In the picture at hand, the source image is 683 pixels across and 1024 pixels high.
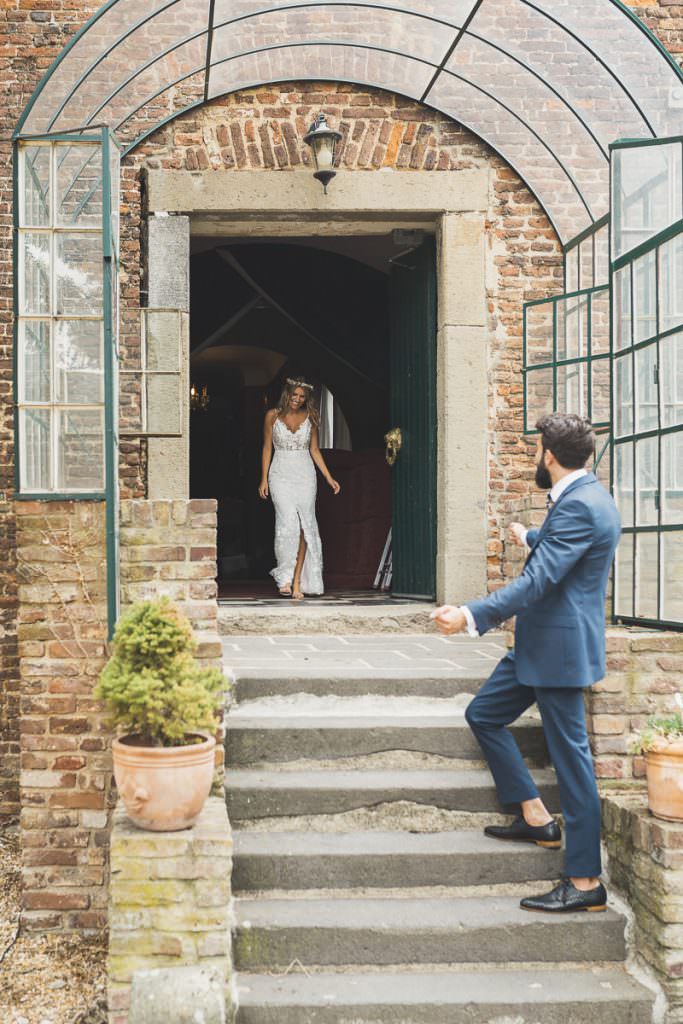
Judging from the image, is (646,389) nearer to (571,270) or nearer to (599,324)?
(599,324)

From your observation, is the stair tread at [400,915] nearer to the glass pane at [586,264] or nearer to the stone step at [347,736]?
the stone step at [347,736]

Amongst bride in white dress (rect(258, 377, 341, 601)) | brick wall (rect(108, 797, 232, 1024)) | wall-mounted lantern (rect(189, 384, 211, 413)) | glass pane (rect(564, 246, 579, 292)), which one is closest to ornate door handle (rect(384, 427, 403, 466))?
bride in white dress (rect(258, 377, 341, 601))

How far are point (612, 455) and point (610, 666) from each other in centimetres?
122

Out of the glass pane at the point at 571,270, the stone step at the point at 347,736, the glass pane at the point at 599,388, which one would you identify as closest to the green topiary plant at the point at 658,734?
the stone step at the point at 347,736

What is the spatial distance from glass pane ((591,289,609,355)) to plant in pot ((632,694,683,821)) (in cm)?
353

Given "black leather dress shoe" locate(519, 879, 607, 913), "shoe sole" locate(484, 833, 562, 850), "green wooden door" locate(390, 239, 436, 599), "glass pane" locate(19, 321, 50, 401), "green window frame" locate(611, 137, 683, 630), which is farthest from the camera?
"green wooden door" locate(390, 239, 436, 599)

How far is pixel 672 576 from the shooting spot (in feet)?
14.5

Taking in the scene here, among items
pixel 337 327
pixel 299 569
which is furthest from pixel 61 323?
pixel 337 327

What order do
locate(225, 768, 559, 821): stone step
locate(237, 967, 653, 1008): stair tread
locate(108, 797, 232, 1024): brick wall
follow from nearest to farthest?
1. locate(108, 797, 232, 1024): brick wall
2. locate(237, 967, 653, 1008): stair tread
3. locate(225, 768, 559, 821): stone step

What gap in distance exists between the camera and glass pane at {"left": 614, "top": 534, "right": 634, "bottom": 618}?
15.5 ft

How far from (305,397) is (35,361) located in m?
3.69

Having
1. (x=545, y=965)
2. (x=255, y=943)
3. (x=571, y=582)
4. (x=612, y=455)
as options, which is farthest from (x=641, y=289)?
(x=255, y=943)

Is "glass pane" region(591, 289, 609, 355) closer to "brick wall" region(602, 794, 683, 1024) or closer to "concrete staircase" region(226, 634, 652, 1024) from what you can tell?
"concrete staircase" region(226, 634, 652, 1024)

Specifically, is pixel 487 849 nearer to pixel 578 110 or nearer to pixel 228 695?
pixel 228 695
